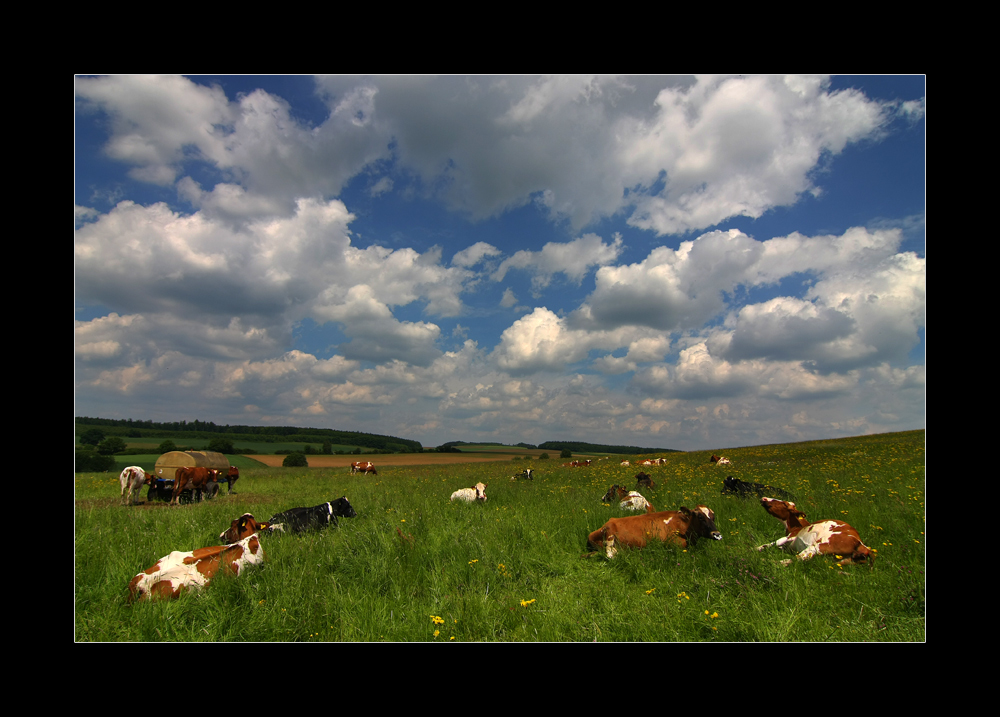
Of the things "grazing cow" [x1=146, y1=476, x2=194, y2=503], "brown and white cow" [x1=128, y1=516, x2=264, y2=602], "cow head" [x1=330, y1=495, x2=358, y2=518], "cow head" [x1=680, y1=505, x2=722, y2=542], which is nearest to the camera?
"brown and white cow" [x1=128, y1=516, x2=264, y2=602]

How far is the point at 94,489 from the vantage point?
1362 centimetres

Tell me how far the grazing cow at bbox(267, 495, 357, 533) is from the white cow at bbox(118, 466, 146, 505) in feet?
24.8

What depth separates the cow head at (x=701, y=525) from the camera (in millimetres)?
6496

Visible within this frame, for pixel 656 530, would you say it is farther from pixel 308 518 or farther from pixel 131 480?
pixel 131 480

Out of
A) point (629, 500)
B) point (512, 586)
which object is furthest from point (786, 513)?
point (512, 586)

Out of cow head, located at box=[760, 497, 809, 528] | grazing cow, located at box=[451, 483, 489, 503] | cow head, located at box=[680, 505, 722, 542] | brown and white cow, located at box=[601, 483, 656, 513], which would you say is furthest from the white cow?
cow head, located at box=[760, 497, 809, 528]

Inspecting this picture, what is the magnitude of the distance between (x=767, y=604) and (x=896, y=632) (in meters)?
1.16

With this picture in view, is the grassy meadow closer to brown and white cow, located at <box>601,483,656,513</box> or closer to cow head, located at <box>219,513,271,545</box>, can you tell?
cow head, located at <box>219,513,271,545</box>

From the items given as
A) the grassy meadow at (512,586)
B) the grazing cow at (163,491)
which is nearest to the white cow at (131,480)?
the grazing cow at (163,491)

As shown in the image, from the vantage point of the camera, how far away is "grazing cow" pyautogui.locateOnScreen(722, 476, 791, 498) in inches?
383

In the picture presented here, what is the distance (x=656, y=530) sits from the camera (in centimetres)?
652

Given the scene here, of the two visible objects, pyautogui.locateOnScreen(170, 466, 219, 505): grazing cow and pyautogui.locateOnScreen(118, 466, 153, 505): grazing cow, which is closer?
pyautogui.locateOnScreen(118, 466, 153, 505): grazing cow

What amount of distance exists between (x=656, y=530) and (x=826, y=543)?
2379 millimetres

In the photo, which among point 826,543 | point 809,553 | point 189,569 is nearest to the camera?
point 189,569
